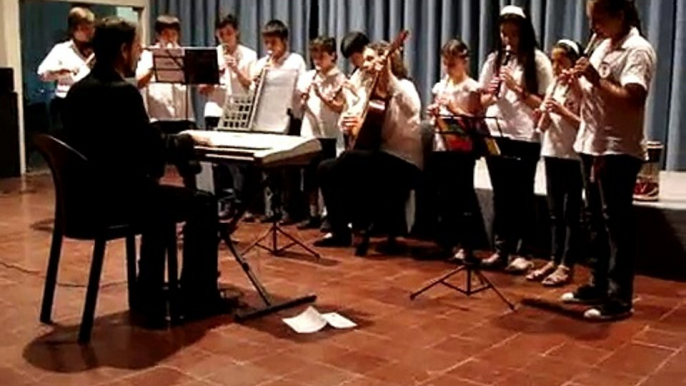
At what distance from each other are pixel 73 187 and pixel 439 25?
13.7ft

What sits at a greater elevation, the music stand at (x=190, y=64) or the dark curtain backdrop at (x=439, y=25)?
the dark curtain backdrop at (x=439, y=25)

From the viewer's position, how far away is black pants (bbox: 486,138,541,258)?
468cm

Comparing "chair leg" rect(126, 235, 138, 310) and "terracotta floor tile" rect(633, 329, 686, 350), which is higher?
"chair leg" rect(126, 235, 138, 310)

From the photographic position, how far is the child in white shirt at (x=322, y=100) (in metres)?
5.76

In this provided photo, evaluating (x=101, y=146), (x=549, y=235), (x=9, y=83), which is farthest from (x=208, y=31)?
(x=101, y=146)

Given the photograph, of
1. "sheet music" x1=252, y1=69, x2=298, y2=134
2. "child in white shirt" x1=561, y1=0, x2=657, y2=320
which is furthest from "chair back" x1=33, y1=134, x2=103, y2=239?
"child in white shirt" x1=561, y1=0, x2=657, y2=320

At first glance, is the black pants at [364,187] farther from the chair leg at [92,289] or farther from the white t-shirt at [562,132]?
the chair leg at [92,289]

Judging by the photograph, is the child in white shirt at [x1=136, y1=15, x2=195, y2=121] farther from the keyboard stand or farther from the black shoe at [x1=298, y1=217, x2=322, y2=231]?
the keyboard stand

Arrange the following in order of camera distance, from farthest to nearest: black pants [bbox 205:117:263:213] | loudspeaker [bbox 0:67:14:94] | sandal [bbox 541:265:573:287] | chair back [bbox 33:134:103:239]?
1. loudspeaker [bbox 0:67:14:94]
2. black pants [bbox 205:117:263:213]
3. sandal [bbox 541:265:573:287]
4. chair back [bbox 33:134:103:239]

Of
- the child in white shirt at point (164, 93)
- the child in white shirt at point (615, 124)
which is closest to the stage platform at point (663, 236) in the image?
the child in white shirt at point (615, 124)

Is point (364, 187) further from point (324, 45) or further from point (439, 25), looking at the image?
point (439, 25)

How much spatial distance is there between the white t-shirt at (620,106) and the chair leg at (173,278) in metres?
1.85

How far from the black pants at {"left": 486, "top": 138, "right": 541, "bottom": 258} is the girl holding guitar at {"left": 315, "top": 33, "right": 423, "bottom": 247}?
61 cm

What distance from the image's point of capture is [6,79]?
8070 mm
